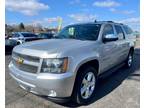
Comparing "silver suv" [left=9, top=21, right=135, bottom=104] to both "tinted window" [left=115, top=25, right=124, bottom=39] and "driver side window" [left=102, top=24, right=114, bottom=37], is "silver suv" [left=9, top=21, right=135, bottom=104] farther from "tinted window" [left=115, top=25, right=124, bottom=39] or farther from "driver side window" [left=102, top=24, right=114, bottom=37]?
"tinted window" [left=115, top=25, right=124, bottom=39]

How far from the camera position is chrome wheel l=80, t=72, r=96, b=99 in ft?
12.2

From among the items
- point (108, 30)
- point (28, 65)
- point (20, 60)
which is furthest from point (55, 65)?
point (108, 30)

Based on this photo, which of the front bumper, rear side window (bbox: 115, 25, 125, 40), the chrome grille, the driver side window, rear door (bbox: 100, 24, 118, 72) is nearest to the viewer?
the front bumper

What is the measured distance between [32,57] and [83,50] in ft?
3.39

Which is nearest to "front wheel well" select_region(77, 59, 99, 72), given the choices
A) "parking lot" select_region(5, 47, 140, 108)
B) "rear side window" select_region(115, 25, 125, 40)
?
"parking lot" select_region(5, 47, 140, 108)

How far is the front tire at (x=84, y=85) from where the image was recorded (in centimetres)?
351

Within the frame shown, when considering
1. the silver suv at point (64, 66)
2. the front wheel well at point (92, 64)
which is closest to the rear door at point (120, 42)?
the silver suv at point (64, 66)

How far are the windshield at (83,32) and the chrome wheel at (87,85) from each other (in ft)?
3.21

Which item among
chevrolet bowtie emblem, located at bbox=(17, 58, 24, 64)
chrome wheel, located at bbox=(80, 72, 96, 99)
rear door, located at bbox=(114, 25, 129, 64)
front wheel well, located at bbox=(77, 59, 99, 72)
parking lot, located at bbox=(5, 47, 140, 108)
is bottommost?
parking lot, located at bbox=(5, 47, 140, 108)

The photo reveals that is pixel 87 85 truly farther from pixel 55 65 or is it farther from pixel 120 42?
pixel 120 42

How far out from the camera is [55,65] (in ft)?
10.3

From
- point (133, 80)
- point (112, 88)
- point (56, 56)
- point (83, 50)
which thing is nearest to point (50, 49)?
point (56, 56)

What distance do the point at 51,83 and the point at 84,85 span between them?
0.93 meters

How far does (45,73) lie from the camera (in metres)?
3.14
